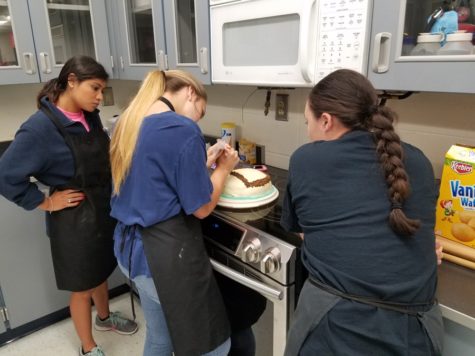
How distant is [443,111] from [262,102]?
76 centimetres

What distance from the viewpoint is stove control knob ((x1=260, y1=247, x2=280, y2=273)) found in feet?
2.97

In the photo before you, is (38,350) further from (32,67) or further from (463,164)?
(463,164)

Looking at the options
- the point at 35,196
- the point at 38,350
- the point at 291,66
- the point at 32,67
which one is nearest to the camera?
the point at 291,66

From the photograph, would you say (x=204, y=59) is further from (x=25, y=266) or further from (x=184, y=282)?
(x=25, y=266)

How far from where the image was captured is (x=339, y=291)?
74 cm

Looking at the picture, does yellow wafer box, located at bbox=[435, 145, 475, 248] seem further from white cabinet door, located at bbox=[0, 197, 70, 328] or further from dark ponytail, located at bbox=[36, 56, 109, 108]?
white cabinet door, located at bbox=[0, 197, 70, 328]

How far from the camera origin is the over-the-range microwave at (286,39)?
0.91 m

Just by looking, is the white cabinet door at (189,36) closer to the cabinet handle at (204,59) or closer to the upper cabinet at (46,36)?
the cabinet handle at (204,59)

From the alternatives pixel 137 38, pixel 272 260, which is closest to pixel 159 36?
pixel 137 38

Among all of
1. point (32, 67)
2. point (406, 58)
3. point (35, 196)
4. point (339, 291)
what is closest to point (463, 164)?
point (406, 58)

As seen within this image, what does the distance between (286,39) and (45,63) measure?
1.14 m

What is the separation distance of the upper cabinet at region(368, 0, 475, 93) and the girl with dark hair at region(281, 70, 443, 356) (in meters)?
0.16

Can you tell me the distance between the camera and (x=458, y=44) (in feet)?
2.66

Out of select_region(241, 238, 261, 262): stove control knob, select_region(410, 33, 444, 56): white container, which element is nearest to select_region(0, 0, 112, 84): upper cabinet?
select_region(241, 238, 261, 262): stove control knob
